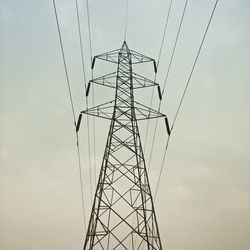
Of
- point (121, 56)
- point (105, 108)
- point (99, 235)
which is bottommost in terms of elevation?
point (99, 235)

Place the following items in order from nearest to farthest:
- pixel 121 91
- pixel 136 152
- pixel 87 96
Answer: pixel 136 152 → pixel 121 91 → pixel 87 96

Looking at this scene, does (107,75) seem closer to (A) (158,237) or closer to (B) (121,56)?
(B) (121,56)

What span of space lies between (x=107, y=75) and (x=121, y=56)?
3222mm

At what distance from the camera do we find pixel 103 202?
1669 centimetres

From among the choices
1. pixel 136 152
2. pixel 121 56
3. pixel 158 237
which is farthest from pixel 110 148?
pixel 121 56

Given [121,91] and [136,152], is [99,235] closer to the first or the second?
[136,152]

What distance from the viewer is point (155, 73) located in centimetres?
2388

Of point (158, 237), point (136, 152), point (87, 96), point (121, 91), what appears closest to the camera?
point (158, 237)

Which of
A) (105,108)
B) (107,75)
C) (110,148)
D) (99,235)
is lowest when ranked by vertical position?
(99,235)

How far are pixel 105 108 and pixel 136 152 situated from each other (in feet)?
8.85

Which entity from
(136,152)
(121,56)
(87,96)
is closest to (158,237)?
(136,152)

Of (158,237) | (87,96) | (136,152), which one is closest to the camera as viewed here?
(158,237)

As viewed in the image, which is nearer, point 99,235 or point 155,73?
A: point 99,235

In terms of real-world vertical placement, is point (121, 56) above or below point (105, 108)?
above
